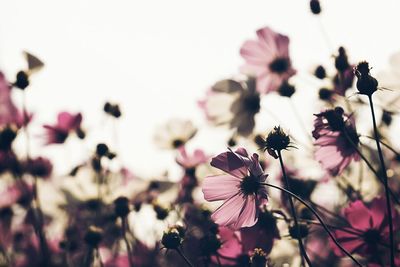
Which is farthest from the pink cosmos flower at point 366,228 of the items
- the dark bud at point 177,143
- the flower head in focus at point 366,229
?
the dark bud at point 177,143

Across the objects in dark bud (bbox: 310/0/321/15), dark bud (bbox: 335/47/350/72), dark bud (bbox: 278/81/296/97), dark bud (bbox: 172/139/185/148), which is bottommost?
dark bud (bbox: 172/139/185/148)

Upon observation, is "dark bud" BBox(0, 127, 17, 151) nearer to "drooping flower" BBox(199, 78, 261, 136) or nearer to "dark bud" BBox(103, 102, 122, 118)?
"dark bud" BBox(103, 102, 122, 118)

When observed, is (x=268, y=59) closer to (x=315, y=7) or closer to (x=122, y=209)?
(x=315, y=7)

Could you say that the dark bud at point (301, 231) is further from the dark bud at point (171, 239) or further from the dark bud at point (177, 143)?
the dark bud at point (177, 143)

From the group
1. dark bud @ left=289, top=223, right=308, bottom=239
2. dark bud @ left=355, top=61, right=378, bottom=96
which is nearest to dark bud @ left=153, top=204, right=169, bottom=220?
dark bud @ left=289, top=223, right=308, bottom=239

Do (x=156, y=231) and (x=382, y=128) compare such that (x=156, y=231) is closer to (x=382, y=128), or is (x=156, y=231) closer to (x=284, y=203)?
(x=284, y=203)

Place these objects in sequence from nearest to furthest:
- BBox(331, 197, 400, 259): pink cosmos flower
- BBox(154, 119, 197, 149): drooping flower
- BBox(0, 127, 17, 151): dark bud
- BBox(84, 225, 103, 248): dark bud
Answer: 1. BBox(331, 197, 400, 259): pink cosmos flower
2. BBox(84, 225, 103, 248): dark bud
3. BBox(0, 127, 17, 151): dark bud
4. BBox(154, 119, 197, 149): drooping flower

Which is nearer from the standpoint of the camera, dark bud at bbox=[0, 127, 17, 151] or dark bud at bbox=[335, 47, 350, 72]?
dark bud at bbox=[335, 47, 350, 72]

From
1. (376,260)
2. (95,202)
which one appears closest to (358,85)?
(376,260)
